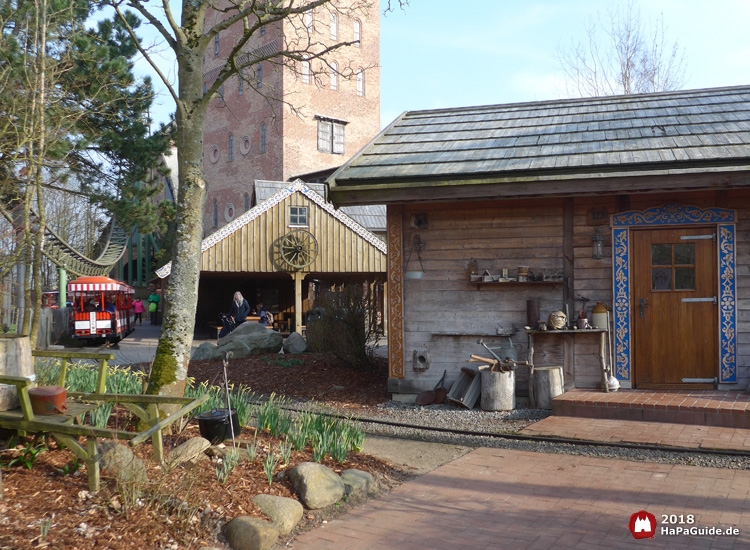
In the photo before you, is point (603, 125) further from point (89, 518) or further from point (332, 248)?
point (332, 248)

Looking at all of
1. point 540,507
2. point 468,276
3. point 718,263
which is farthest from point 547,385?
point 540,507

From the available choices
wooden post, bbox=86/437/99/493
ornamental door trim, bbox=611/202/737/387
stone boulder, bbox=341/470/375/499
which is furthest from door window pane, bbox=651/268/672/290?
wooden post, bbox=86/437/99/493

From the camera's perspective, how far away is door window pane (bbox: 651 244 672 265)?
941 cm

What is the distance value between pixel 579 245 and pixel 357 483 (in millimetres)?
5390

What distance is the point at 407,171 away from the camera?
9.96m

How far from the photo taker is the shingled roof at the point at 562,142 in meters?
9.05

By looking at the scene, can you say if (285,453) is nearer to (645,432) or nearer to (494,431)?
(494,431)

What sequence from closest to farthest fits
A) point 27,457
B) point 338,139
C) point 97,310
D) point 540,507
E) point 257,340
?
point 27,457 < point 540,507 < point 257,340 < point 97,310 < point 338,139

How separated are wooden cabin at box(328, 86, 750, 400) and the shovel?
0.13 metres

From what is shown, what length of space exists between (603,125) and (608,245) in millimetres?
2394

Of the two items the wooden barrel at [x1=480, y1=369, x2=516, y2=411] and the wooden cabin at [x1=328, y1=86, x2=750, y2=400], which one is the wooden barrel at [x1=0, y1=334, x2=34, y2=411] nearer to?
the wooden cabin at [x1=328, y1=86, x2=750, y2=400]

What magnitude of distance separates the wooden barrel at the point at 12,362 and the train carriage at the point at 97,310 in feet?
58.8

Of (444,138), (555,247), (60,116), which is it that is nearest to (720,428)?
(555,247)

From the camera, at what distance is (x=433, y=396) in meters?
10.0
